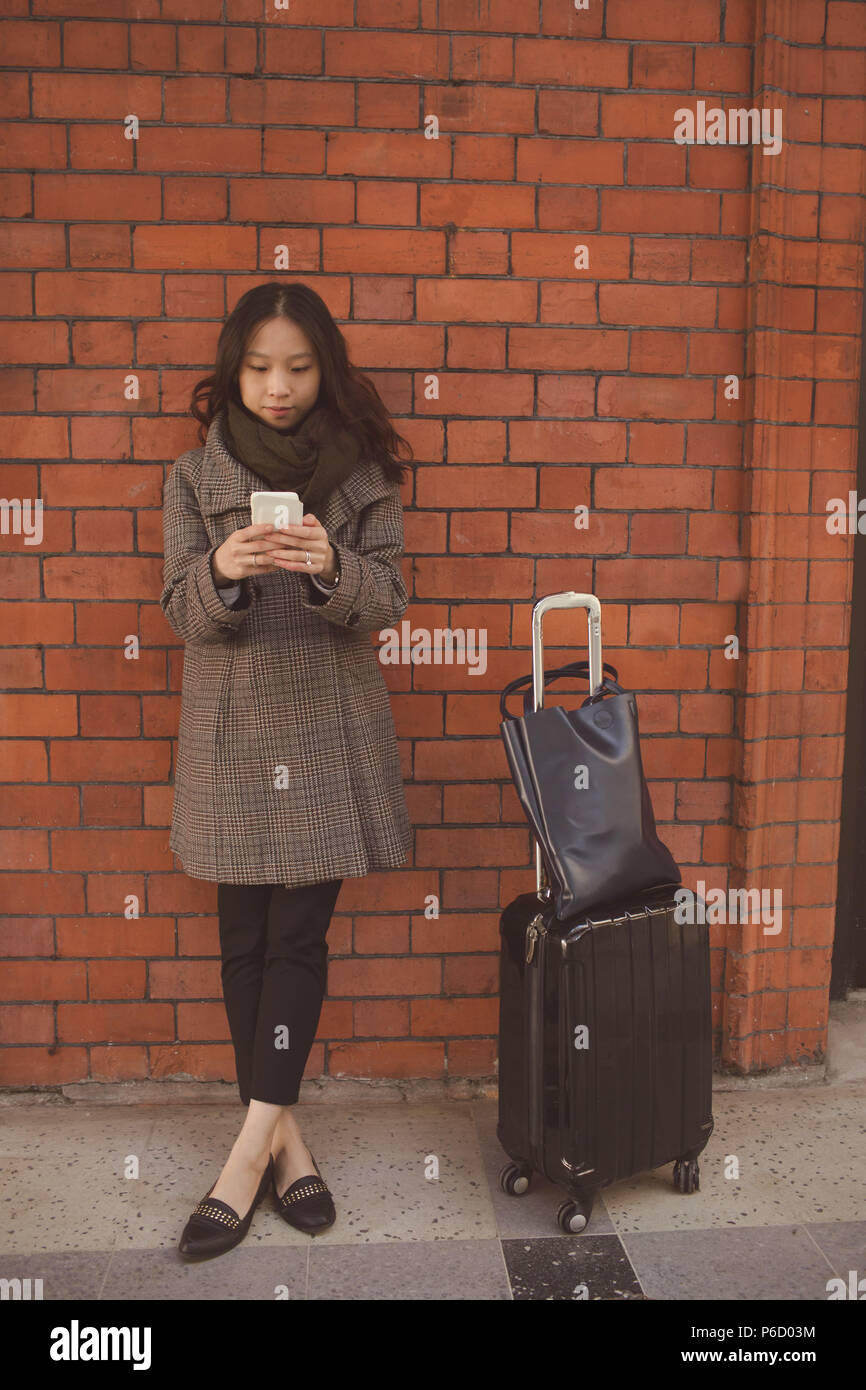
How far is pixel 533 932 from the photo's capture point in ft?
7.38

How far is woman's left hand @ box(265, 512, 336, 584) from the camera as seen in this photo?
6.53 feet

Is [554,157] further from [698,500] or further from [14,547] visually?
[14,547]

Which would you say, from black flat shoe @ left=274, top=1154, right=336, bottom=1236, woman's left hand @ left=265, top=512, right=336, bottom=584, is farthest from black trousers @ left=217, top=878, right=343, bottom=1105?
woman's left hand @ left=265, top=512, right=336, bottom=584

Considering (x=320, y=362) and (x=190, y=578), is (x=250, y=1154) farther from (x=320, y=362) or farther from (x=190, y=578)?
(x=320, y=362)

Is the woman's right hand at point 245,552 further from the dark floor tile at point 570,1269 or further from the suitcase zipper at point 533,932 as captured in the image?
the dark floor tile at point 570,1269

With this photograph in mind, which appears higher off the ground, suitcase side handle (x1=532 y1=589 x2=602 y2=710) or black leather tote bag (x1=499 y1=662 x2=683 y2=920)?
suitcase side handle (x1=532 y1=589 x2=602 y2=710)

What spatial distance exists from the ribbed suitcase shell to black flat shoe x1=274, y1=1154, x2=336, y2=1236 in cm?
43

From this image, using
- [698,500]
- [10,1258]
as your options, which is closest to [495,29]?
[698,500]

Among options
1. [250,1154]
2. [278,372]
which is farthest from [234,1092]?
[278,372]

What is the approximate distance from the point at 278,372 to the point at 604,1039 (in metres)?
1.57

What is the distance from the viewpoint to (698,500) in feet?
9.28

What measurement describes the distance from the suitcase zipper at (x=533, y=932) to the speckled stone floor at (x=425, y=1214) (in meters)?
0.61

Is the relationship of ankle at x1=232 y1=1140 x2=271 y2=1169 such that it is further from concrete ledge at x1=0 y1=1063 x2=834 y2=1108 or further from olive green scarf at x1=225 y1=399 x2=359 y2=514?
olive green scarf at x1=225 y1=399 x2=359 y2=514

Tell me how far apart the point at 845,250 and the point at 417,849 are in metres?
1.96
